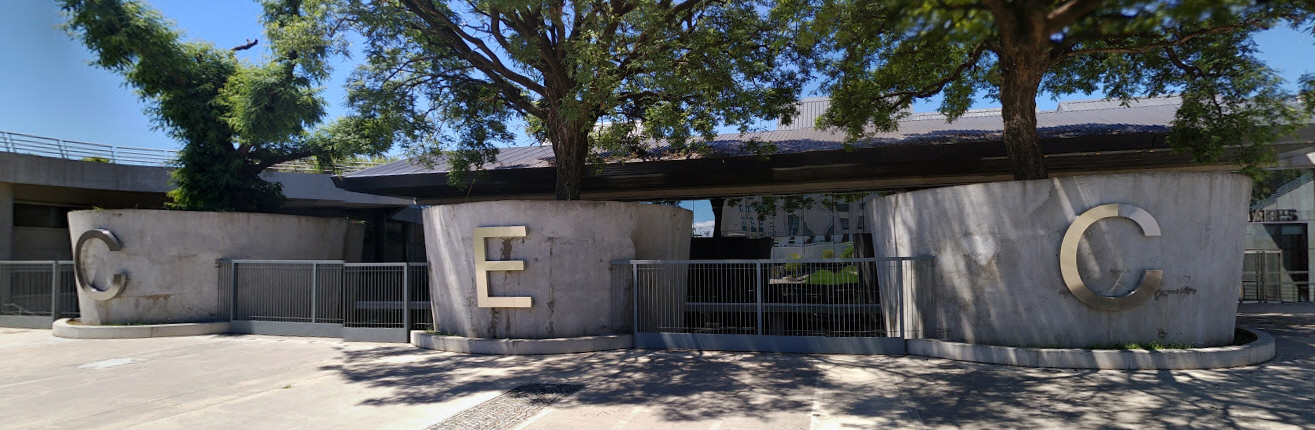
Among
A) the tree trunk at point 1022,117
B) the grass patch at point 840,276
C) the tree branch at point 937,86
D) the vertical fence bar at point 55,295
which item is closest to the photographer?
the tree trunk at point 1022,117

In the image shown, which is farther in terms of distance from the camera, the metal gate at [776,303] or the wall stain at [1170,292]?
the metal gate at [776,303]

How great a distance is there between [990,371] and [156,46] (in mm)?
18434

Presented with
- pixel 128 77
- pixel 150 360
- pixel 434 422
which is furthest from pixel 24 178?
pixel 434 422

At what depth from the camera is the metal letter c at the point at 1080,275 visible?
909 centimetres

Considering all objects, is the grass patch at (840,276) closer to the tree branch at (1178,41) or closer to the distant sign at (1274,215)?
the tree branch at (1178,41)

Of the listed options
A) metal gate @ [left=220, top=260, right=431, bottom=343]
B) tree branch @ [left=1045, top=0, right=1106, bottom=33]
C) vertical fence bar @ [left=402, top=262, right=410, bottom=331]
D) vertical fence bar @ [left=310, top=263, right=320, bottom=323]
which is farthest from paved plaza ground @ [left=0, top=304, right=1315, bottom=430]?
tree branch @ [left=1045, top=0, right=1106, bottom=33]

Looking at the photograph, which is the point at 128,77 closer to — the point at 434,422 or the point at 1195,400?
the point at 434,422

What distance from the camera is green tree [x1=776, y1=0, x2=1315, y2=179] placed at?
7.98 meters

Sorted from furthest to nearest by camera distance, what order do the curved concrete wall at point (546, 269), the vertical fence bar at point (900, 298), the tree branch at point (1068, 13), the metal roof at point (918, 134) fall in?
the metal roof at point (918, 134), the curved concrete wall at point (546, 269), the vertical fence bar at point (900, 298), the tree branch at point (1068, 13)

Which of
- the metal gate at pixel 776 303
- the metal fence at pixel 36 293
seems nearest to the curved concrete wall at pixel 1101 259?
the metal gate at pixel 776 303

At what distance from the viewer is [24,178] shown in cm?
2119

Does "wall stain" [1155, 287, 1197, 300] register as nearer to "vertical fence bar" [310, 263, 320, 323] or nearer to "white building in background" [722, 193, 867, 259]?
"white building in background" [722, 193, 867, 259]

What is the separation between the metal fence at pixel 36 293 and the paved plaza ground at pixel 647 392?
5.50 meters

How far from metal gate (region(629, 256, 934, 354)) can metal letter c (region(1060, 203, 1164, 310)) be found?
1.92 metres
